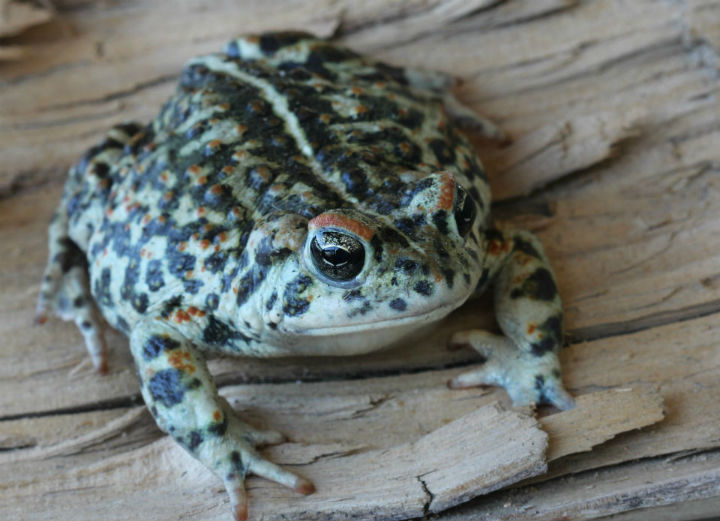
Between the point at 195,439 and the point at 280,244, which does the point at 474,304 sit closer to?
the point at 280,244

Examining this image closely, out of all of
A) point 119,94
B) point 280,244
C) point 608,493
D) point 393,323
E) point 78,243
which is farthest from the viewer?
point 119,94

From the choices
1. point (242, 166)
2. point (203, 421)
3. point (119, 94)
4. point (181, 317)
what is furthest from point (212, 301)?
point (119, 94)

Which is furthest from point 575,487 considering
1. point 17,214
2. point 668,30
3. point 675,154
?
point 17,214

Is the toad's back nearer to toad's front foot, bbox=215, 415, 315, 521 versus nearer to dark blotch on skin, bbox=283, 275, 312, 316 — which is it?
dark blotch on skin, bbox=283, 275, 312, 316

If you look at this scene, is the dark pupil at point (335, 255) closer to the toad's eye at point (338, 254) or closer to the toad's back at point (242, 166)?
the toad's eye at point (338, 254)

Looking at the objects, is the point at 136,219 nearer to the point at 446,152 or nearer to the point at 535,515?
the point at 446,152

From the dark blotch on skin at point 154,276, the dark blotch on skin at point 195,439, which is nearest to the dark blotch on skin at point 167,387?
the dark blotch on skin at point 195,439
